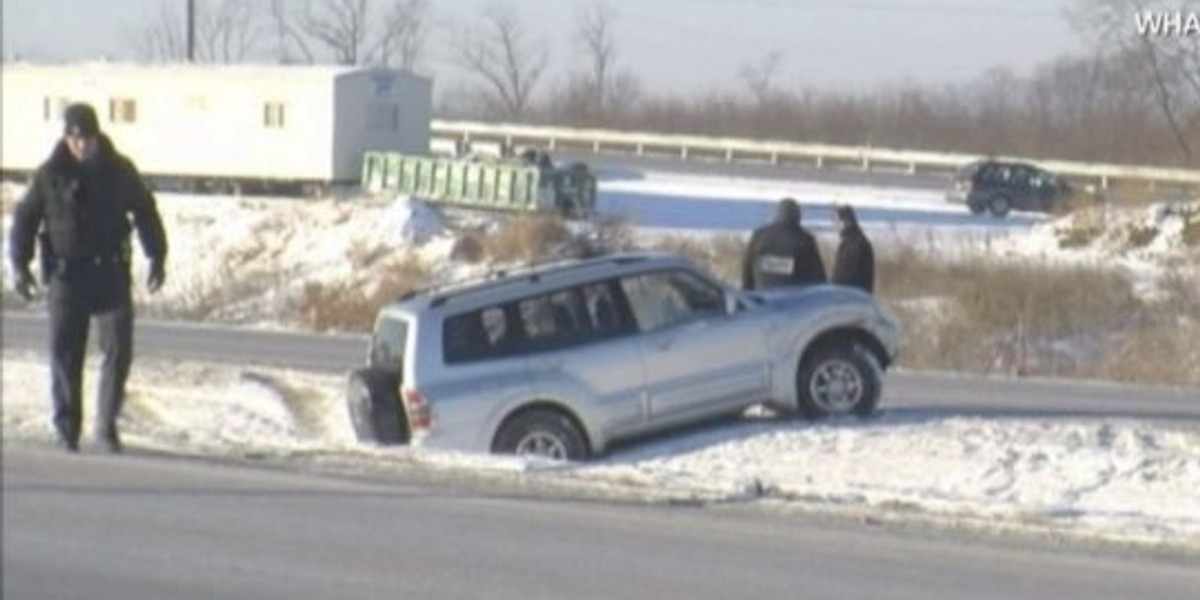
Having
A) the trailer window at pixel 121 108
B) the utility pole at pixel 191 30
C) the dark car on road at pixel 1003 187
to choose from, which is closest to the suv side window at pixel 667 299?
the trailer window at pixel 121 108

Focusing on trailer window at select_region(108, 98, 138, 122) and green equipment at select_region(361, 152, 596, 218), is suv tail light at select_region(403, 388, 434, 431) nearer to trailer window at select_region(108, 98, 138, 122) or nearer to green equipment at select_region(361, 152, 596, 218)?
trailer window at select_region(108, 98, 138, 122)

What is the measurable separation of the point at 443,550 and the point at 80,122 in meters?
3.27

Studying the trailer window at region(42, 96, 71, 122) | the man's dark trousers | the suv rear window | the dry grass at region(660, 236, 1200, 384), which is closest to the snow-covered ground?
the man's dark trousers

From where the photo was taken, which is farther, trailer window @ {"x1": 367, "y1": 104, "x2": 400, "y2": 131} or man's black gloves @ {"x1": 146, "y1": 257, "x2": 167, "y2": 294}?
trailer window @ {"x1": 367, "y1": 104, "x2": 400, "y2": 131}

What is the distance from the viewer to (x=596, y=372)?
66.4 feet

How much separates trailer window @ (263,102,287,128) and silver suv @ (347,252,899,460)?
93.6 ft

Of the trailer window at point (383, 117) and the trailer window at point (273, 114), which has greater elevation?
the trailer window at point (273, 114)

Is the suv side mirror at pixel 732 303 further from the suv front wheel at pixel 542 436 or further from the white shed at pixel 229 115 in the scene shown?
the white shed at pixel 229 115

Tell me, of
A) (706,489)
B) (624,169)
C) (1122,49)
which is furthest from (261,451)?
(624,169)

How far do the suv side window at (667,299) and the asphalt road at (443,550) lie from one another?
19.3 ft

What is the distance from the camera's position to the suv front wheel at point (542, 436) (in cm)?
1983

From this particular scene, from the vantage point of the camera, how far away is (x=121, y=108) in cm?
2012

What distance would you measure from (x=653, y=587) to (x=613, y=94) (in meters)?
31.6

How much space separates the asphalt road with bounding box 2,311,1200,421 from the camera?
1017 inches
